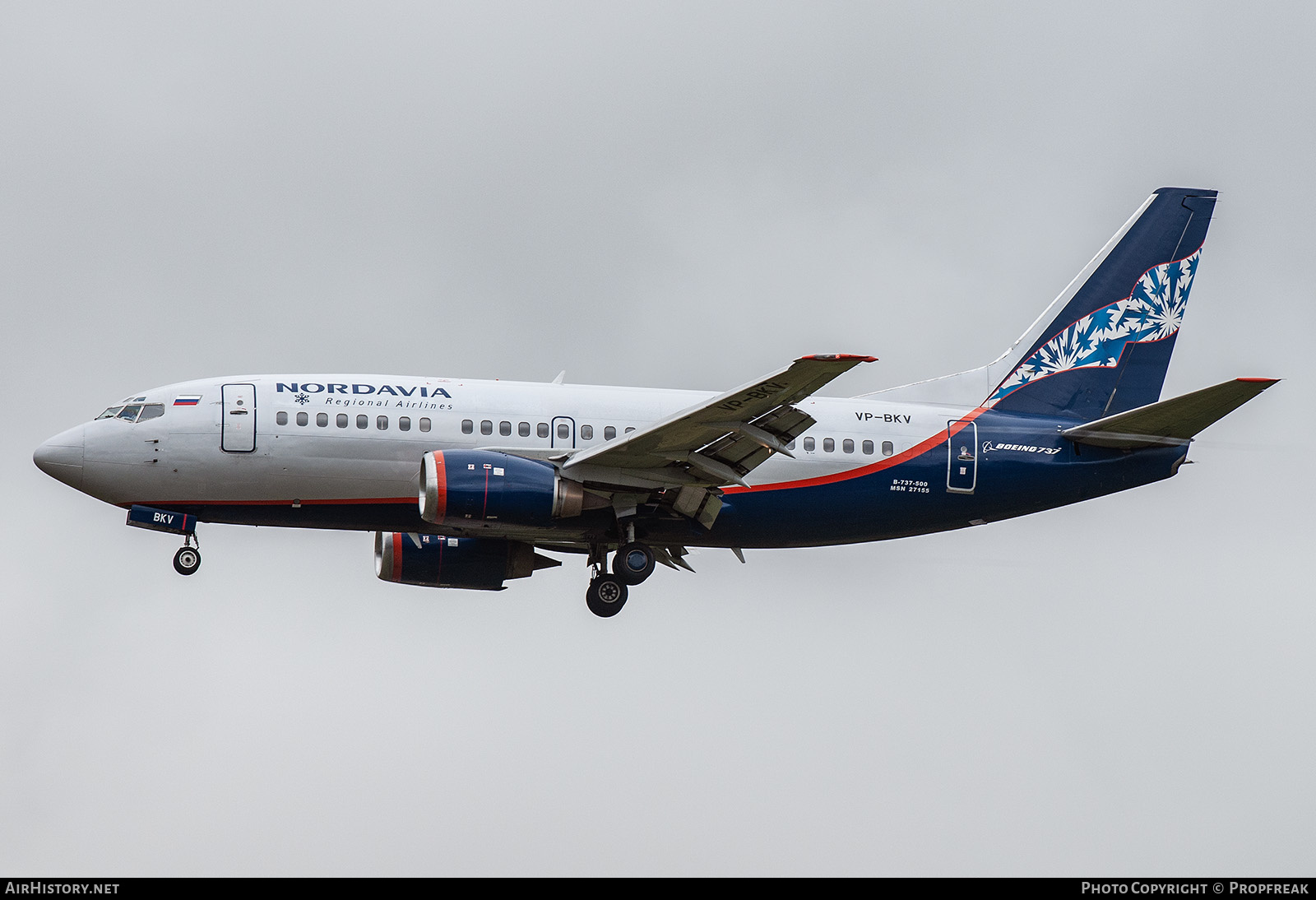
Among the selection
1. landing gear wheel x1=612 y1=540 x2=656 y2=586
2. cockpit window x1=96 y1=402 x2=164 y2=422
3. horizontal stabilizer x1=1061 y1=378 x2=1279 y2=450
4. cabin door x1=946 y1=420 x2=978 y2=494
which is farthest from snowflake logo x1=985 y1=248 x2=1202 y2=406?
cockpit window x1=96 y1=402 x2=164 y2=422

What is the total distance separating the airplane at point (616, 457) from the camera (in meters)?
35.2

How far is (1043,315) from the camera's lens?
4206 centimetres

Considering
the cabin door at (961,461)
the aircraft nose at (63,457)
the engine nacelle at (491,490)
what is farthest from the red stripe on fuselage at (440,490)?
the cabin door at (961,461)

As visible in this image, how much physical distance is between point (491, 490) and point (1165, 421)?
15150mm

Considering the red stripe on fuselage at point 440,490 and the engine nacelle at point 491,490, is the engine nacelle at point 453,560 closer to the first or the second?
the engine nacelle at point 491,490

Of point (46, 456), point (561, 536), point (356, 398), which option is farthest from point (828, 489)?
point (46, 456)

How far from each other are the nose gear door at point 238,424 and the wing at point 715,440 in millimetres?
6732

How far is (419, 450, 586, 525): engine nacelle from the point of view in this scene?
3438 centimetres

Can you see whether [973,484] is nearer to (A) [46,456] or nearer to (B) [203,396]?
(B) [203,396]

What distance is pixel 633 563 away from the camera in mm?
37031

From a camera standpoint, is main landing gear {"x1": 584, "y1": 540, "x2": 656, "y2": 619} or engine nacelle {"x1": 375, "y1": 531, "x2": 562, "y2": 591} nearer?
main landing gear {"x1": 584, "y1": 540, "x2": 656, "y2": 619}

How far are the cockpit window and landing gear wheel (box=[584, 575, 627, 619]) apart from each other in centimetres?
1029

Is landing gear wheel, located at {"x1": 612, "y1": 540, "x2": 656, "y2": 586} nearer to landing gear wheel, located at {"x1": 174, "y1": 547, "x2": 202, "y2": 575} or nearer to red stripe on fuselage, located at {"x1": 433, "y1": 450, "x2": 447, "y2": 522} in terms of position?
red stripe on fuselage, located at {"x1": 433, "y1": 450, "x2": 447, "y2": 522}

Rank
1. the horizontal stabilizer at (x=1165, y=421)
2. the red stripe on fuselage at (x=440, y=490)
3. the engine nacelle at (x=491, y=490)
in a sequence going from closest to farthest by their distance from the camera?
the red stripe on fuselage at (x=440, y=490)
the engine nacelle at (x=491, y=490)
the horizontal stabilizer at (x=1165, y=421)
